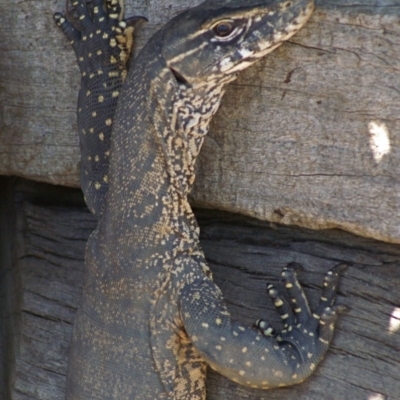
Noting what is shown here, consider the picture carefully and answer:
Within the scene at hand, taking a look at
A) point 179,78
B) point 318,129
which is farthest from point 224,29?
point 318,129

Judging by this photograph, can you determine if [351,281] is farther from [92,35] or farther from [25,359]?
[25,359]

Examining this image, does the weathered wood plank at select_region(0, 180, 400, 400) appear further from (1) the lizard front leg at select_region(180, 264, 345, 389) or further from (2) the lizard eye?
(2) the lizard eye

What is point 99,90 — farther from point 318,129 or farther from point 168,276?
point 318,129

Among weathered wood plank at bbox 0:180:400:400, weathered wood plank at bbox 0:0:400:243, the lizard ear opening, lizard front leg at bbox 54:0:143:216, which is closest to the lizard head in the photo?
the lizard ear opening

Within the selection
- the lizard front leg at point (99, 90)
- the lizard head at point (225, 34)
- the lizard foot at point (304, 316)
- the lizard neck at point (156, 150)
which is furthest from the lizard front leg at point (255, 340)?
the lizard head at point (225, 34)

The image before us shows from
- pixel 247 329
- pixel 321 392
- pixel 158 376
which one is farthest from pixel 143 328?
pixel 321 392

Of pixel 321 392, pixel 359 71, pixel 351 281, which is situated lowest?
pixel 321 392

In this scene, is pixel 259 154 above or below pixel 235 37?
below
